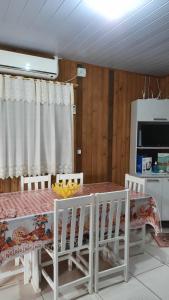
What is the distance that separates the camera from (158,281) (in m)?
2.21

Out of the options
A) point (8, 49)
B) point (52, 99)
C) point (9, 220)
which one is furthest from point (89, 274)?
point (8, 49)

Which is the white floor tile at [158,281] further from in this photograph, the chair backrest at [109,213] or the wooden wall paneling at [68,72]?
the wooden wall paneling at [68,72]

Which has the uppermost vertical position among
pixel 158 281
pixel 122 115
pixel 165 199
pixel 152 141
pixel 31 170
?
pixel 122 115

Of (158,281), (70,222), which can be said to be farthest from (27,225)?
(158,281)

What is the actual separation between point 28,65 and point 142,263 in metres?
2.65

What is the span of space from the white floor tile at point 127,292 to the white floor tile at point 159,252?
1.95 ft

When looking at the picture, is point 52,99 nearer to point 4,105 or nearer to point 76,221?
point 4,105

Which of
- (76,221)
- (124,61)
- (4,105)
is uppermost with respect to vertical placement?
(124,61)

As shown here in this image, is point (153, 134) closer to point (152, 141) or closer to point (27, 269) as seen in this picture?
point (152, 141)

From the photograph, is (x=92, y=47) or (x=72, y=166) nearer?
(x=92, y=47)

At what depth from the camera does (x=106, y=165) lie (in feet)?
11.9

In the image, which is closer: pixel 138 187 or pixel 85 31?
pixel 85 31

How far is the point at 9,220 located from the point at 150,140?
2.57 meters

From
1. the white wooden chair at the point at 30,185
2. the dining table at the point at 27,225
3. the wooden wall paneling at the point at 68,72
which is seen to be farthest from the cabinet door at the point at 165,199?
the white wooden chair at the point at 30,185
